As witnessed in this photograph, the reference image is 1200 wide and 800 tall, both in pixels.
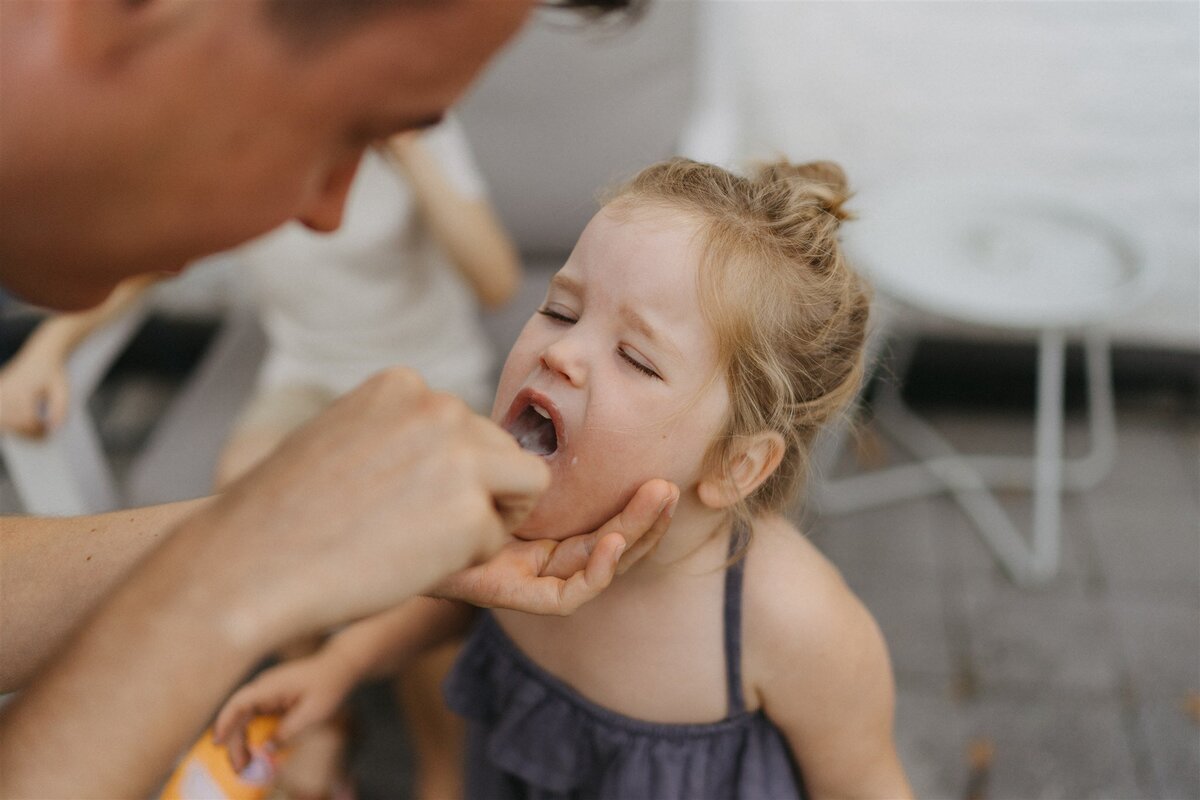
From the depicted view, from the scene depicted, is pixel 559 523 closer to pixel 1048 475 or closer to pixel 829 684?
pixel 829 684

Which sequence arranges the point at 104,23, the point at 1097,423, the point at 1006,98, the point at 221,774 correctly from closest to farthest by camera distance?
the point at 104,23 < the point at 221,774 < the point at 1006,98 < the point at 1097,423

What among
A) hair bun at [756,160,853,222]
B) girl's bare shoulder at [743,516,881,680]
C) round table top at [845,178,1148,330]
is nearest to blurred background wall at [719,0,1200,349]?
round table top at [845,178,1148,330]

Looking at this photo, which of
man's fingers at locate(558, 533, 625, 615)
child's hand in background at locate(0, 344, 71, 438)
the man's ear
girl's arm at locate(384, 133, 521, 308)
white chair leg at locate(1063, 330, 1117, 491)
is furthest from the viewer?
white chair leg at locate(1063, 330, 1117, 491)

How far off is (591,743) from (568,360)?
0.42 meters

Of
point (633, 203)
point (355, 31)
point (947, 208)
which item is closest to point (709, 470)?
point (633, 203)

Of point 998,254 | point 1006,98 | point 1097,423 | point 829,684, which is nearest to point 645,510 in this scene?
point 829,684

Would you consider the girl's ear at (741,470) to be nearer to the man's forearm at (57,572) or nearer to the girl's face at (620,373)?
the girl's face at (620,373)

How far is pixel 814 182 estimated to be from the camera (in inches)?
37.5

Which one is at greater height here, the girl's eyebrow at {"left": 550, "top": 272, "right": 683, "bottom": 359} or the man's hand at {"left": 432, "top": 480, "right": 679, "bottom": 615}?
the girl's eyebrow at {"left": 550, "top": 272, "right": 683, "bottom": 359}

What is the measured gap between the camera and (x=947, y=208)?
213cm

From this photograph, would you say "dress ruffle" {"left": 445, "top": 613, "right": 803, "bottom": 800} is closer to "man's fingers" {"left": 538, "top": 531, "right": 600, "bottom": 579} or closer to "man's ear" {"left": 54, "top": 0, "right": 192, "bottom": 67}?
"man's fingers" {"left": 538, "top": 531, "right": 600, "bottom": 579}

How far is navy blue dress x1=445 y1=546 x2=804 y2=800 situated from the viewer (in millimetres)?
954

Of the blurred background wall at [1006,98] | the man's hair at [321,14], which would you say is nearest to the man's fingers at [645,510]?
the man's hair at [321,14]

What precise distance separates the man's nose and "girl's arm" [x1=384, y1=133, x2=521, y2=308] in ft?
3.89
